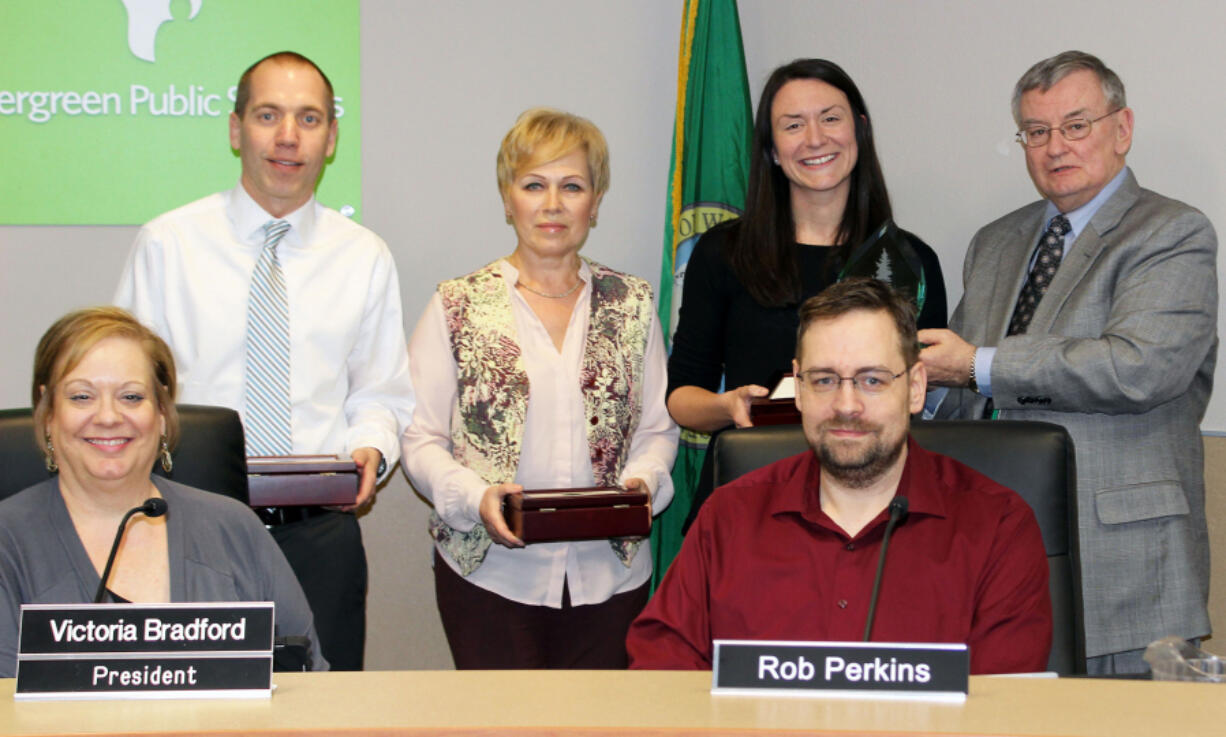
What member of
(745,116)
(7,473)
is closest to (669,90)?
(745,116)

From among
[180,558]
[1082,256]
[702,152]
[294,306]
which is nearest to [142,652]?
[180,558]

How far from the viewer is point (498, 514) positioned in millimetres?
2605

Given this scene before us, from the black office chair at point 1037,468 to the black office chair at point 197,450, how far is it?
0.91 m

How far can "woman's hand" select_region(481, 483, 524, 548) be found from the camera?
259 cm

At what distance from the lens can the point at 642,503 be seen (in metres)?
2.59

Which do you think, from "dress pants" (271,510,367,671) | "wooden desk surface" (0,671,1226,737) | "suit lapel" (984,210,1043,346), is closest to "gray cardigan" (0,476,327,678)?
"dress pants" (271,510,367,671)

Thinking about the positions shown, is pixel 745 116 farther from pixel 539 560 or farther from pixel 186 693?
pixel 186 693

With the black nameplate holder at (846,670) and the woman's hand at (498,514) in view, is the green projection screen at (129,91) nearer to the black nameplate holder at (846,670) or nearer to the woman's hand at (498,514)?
the woman's hand at (498,514)

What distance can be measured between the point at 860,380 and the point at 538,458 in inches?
38.7

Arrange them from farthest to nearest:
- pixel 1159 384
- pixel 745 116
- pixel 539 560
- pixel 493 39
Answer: pixel 493 39
pixel 745 116
pixel 539 560
pixel 1159 384

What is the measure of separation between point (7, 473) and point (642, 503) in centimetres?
121

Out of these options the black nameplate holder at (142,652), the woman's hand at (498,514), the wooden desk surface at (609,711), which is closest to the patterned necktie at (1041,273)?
the woman's hand at (498,514)

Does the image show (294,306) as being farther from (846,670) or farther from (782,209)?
(846,670)

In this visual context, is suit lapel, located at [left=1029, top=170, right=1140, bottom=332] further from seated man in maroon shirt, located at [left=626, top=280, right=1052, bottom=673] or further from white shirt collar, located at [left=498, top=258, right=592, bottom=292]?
white shirt collar, located at [left=498, top=258, right=592, bottom=292]
